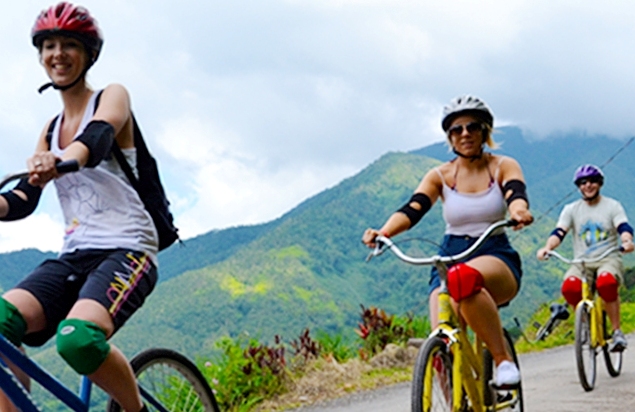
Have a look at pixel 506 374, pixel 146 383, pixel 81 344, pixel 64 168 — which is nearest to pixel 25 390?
pixel 81 344

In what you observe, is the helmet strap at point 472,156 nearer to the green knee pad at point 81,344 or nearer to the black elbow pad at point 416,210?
the black elbow pad at point 416,210

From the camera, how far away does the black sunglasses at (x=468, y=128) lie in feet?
16.9

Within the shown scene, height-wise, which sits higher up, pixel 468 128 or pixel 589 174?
pixel 589 174

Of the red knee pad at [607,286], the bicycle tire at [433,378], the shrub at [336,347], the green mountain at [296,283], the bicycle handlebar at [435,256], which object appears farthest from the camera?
the green mountain at [296,283]

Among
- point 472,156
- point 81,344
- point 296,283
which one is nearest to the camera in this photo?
point 81,344

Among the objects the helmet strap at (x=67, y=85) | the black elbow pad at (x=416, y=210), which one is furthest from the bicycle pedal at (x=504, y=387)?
the helmet strap at (x=67, y=85)

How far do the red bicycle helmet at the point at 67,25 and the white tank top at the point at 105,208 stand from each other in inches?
11.3

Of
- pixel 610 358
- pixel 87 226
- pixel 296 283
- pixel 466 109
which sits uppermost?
pixel 296 283

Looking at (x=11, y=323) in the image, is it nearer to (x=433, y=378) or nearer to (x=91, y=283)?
(x=91, y=283)

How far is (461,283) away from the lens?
4688 millimetres

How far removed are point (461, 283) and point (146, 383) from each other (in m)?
1.64

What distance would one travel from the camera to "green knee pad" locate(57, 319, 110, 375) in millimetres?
3268

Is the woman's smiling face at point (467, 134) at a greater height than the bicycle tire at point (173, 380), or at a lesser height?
greater

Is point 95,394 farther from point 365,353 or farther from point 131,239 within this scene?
point 365,353
